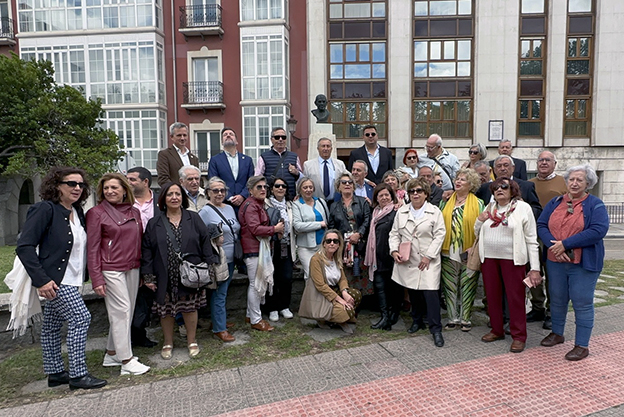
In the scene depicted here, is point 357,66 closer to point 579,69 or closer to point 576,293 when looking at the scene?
→ point 579,69

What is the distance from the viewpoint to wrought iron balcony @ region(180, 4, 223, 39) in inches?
816

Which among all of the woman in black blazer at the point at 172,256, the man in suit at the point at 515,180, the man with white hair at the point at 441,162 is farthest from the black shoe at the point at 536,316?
the woman in black blazer at the point at 172,256

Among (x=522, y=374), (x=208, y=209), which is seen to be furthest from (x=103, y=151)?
(x=522, y=374)

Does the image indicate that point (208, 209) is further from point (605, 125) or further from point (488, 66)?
point (605, 125)

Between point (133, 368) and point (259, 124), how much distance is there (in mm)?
18297

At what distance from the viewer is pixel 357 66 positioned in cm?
2127

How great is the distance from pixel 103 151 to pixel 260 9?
1125 cm

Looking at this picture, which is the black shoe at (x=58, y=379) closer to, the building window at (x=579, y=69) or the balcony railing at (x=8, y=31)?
the building window at (x=579, y=69)

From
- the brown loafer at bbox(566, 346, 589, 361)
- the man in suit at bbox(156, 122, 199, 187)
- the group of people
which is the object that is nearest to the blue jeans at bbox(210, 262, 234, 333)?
the group of people

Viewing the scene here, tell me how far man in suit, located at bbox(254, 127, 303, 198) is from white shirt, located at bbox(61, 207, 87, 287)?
102 inches

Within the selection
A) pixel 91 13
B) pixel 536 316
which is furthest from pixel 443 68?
pixel 536 316

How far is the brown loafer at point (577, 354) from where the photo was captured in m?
3.91

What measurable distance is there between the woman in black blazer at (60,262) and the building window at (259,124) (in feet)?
58.0

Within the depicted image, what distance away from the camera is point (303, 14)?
21.2 meters
